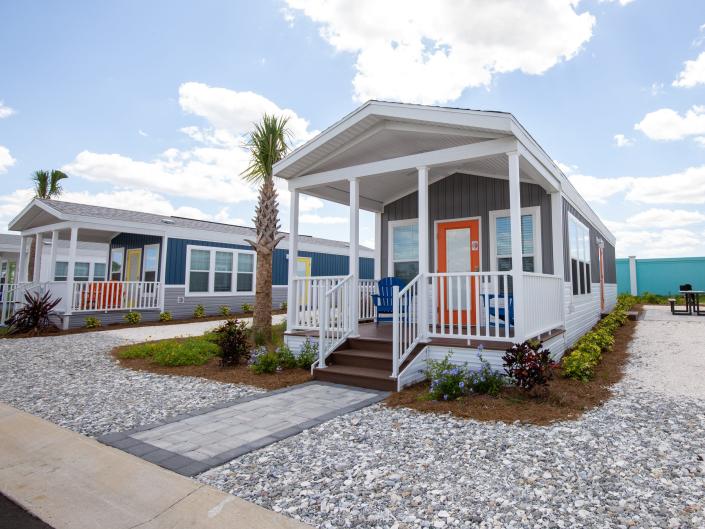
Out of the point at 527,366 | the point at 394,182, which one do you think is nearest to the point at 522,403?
the point at 527,366

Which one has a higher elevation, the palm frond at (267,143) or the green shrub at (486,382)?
the palm frond at (267,143)

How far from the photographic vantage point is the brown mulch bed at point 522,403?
12.4 ft

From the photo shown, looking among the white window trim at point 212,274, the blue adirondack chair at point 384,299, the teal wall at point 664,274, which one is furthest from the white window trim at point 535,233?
the teal wall at point 664,274

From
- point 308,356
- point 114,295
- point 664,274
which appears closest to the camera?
point 308,356

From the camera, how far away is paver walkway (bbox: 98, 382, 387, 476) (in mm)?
2994

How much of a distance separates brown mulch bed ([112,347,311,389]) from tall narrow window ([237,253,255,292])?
28.2 feet

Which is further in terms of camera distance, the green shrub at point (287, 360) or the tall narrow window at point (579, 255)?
the tall narrow window at point (579, 255)

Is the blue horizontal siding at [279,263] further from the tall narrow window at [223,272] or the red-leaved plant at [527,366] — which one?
the red-leaved plant at [527,366]

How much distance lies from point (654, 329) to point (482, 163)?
7.59m

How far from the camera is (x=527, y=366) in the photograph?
4.25 metres

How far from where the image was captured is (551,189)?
682cm

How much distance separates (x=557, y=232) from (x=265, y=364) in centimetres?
536

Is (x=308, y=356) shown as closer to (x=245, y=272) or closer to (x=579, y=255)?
(x=579, y=255)

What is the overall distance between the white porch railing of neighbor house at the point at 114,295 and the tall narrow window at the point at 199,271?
1188mm
